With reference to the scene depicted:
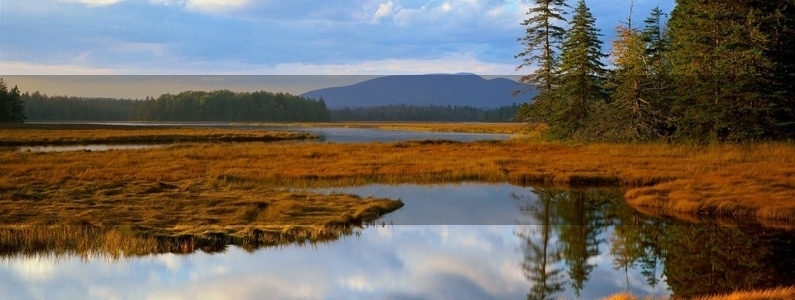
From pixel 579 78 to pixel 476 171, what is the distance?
21251mm

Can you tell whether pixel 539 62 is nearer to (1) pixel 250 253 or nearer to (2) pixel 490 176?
(2) pixel 490 176

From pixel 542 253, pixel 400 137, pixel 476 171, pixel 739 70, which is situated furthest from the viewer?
pixel 400 137

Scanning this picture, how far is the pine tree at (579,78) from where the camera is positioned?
4541 cm

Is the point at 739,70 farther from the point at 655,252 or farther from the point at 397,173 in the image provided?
the point at 655,252

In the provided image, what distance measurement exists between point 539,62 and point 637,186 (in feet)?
89.1

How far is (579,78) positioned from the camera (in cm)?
4622

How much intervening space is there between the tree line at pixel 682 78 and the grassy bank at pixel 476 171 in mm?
2371

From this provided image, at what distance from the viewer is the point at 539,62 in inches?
1972

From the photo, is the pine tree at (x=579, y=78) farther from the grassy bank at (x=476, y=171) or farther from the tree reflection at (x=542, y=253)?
the tree reflection at (x=542, y=253)

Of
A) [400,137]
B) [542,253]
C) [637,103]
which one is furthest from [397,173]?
[400,137]

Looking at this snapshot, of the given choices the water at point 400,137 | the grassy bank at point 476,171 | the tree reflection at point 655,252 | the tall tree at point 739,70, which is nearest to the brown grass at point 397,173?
the grassy bank at point 476,171

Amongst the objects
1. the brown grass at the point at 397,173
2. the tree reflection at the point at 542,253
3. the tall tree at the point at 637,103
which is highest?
the tall tree at the point at 637,103

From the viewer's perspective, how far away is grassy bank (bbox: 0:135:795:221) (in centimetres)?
2053

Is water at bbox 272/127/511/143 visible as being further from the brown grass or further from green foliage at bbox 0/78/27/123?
green foliage at bbox 0/78/27/123
